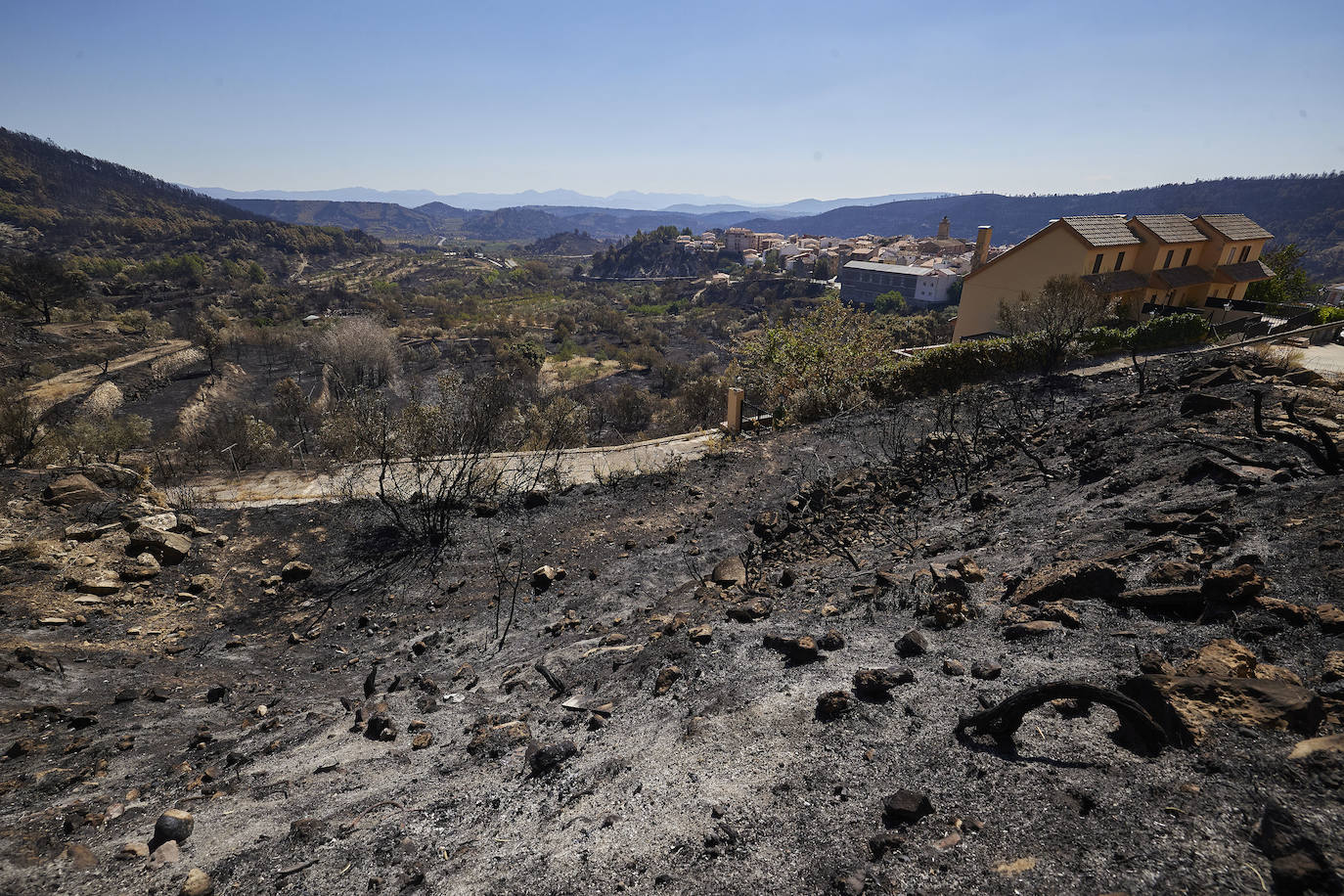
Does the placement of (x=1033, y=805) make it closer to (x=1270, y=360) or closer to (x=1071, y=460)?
(x=1071, y=460)

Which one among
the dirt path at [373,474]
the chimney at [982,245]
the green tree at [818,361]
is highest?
the chimney at [982,245]

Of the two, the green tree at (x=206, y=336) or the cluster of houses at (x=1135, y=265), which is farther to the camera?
the green tree at (x=206, y=336)

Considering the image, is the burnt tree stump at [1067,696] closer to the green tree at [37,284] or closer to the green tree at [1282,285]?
the green tree at [1282,285]

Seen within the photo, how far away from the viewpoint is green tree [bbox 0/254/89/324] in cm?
3412

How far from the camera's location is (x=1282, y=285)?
2459 centimetres

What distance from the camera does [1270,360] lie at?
9.19 metres

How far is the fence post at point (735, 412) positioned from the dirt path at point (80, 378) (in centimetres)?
2760

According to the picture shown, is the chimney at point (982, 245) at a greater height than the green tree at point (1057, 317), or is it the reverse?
the chimney at point (982, 245)

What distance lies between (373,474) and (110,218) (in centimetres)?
12080

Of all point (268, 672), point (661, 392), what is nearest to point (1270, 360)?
point (268, 672)

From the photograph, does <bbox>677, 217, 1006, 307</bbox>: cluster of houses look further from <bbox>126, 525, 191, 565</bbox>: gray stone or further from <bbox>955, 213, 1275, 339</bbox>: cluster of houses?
<bbox>126, 525, 191, 565</bbox>: gray stone

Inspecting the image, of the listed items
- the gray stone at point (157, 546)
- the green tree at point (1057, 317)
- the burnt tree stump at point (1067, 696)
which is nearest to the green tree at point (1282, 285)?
the green tree at point (1057, 317)

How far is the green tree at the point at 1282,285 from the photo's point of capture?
23.7m

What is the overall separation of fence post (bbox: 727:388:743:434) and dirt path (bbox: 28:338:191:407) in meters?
27.6
